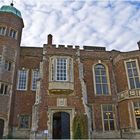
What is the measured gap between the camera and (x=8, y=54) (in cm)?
2016

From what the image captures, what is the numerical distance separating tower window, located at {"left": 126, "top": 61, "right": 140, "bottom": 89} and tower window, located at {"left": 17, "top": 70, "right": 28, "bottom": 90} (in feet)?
38.4

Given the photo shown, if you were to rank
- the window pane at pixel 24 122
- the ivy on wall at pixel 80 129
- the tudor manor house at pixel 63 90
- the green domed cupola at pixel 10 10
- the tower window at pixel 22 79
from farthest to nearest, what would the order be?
the green domed cupola at pixel 10 10
the tower window at pixel 22 79
the window pane at pixel 24 122
the tudor manor house at pixel 63 90
the ivy on wall at pixel 80 129

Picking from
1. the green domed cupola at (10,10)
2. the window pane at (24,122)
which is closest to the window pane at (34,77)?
the window pane at (24,122)

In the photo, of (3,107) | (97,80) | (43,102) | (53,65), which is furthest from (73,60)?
(3,107)

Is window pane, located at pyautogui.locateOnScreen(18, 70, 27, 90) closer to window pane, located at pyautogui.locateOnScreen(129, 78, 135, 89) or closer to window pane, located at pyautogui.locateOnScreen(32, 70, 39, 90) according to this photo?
window pane, located at pyautogui.locateOnScreen(32, 70, 39, 90)

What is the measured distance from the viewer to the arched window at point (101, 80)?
2133cm

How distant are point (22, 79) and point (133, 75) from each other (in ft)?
41.3

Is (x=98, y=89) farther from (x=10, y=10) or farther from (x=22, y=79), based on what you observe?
(x=10, y=10)

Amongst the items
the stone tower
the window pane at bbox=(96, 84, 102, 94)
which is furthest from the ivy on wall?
the stone tower

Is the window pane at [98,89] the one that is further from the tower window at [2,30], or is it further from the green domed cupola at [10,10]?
the green domed cupola at [10,10]

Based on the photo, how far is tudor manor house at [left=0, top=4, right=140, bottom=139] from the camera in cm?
1752

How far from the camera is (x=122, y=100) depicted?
760 inches

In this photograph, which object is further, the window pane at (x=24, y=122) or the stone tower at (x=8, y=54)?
the window pane at (x=24, y=122)

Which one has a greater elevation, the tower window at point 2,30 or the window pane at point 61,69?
the tower window at point 2,30
